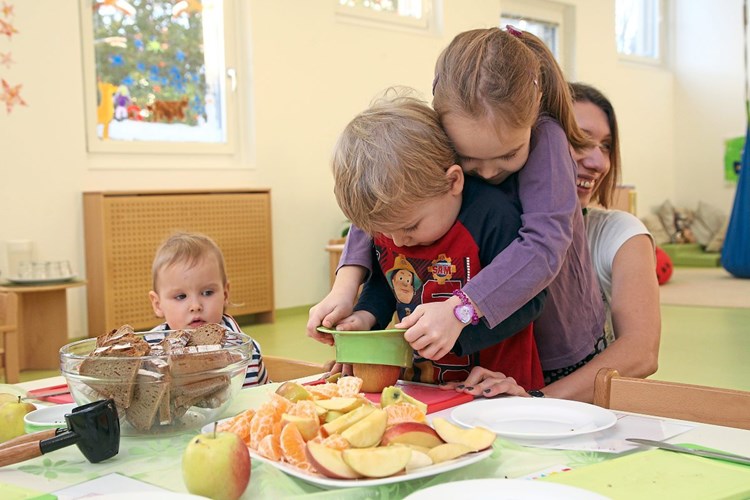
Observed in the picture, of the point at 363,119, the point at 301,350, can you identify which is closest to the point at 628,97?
the point at 301,350

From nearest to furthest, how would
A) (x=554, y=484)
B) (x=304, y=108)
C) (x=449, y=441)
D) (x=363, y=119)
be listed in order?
1. (x=554, y=484)
2. (x=449, y=441)
3. (x=363, y=119)
4. (x=304, y=108)

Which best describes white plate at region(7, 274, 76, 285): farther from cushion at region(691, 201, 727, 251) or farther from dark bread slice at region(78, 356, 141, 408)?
cushion at region(691, 201, 727, 251)

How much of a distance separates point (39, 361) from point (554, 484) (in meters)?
4.64

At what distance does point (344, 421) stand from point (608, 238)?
1203mm

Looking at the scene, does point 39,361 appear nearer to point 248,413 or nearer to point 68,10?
point 68,10

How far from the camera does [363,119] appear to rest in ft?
4.52

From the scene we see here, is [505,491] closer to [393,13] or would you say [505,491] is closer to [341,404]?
[341,404]

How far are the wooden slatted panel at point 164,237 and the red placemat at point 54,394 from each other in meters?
3.92

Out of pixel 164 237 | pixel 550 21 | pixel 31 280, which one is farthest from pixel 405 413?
pixel 550 21

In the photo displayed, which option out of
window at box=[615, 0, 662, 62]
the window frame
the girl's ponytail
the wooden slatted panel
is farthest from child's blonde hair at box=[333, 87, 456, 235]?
the window frame

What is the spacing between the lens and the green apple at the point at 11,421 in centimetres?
114

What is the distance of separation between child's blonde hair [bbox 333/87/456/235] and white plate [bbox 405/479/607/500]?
599 mm

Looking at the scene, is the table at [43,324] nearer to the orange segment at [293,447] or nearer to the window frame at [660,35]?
the orange segment at [293,447]

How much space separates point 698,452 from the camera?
0.96 metres
